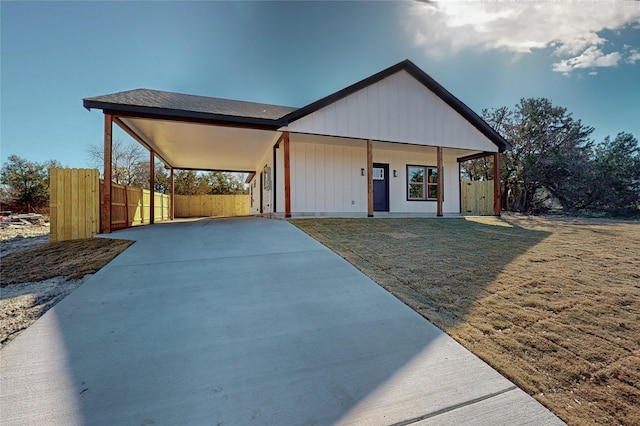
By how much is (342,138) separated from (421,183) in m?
4.91

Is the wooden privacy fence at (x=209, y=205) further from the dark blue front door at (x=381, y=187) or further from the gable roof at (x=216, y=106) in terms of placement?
the gable roof at (x=216, y=106)

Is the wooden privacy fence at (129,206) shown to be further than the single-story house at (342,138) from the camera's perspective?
No

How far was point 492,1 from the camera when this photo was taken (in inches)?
324

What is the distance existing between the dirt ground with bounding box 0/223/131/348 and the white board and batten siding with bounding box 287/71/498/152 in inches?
236

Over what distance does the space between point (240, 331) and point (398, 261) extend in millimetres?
3074

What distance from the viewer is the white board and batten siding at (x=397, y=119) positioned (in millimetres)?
9586

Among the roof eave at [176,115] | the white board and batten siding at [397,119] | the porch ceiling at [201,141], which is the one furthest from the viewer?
the white board and batten siding at [397,119]

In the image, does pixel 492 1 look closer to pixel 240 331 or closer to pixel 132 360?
pixel 240 331

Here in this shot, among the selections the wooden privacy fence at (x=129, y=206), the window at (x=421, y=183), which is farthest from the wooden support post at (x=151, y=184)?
the window at (x=421, y=183)

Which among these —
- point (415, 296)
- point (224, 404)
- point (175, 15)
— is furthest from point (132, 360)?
point (175, 15)

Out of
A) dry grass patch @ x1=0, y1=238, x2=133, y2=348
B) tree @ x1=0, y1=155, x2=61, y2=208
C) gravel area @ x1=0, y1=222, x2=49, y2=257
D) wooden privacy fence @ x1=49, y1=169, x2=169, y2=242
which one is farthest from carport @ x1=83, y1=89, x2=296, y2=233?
tree @ x1=0, y1=155, x2=61, y2=208

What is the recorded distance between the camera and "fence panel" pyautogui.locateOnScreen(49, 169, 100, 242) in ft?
22.6

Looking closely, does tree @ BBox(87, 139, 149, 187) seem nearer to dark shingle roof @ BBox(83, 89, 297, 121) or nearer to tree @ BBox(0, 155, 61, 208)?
tree @ BBox(0, 155, 61, 208)

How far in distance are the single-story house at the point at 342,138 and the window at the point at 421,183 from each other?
5cm
